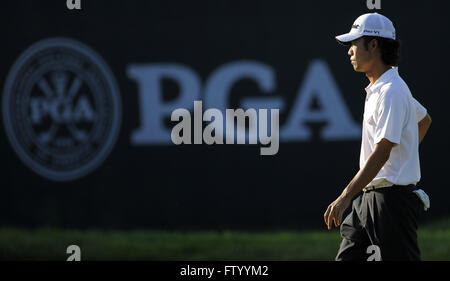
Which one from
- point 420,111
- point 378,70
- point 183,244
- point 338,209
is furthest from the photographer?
point 183,244

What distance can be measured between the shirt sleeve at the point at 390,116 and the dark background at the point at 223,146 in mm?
3457

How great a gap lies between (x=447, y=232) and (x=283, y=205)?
1.52 meters

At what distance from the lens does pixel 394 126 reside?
4.03m

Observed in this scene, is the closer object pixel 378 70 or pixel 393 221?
pixel 393 221

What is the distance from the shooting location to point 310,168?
25.0 ft

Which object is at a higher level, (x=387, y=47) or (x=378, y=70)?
(x=387, y=47)

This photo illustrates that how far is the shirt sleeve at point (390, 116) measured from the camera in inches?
159

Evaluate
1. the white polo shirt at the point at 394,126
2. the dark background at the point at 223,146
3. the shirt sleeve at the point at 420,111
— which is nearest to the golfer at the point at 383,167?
the white polo shirt at the point at 394,126

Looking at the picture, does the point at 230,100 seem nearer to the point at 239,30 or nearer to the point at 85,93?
the point at 239,30

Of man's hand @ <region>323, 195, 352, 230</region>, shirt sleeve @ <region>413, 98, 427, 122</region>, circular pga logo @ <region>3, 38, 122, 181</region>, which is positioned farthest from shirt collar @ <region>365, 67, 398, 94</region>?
circular pga logo @ <region>3, 38, 122, 181</region>

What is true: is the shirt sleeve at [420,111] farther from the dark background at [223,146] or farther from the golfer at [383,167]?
the dark background at [223,146]

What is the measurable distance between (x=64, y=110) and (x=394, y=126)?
436 cm

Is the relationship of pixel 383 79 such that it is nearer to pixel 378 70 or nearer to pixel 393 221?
pixel 378 70

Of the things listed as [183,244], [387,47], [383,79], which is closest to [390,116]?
[383,79]
